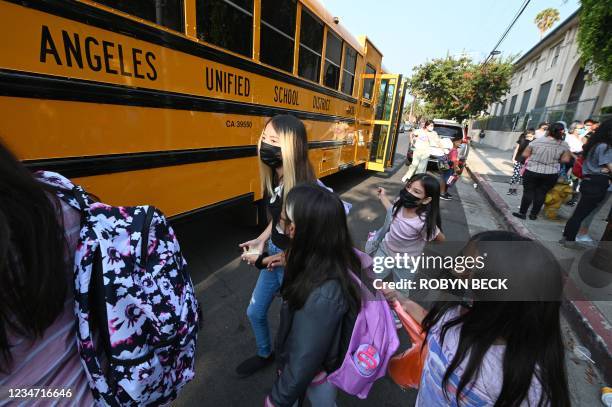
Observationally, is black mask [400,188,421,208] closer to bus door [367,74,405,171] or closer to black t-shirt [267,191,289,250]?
black t-shirt [267,191,289,250]

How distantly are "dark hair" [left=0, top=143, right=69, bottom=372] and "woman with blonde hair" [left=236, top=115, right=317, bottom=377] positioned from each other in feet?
3.18

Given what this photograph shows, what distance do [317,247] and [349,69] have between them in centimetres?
508

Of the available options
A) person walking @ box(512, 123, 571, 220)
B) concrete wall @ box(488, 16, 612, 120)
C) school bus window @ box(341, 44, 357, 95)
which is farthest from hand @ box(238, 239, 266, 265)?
concrete wall @ box(488, 16, 612, 120)

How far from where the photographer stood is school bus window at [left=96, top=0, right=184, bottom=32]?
6.13ft

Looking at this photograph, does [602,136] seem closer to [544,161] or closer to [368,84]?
[544,161]

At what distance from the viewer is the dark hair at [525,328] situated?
0.83 meters

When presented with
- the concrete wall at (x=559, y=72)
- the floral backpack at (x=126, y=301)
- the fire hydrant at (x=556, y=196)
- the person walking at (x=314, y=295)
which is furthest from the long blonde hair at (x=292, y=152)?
the concrete wall at (x=559, y=72)

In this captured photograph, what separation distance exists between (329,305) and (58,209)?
2.58 feet

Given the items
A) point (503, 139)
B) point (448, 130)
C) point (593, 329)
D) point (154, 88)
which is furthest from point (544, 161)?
point (503, 139)

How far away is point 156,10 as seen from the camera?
2.08m

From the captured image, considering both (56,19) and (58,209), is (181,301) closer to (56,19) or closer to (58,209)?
(58,209)

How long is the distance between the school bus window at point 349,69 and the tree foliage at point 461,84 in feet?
52.0

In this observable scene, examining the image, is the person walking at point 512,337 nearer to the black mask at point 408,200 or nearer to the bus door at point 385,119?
the black mask at point 408,200

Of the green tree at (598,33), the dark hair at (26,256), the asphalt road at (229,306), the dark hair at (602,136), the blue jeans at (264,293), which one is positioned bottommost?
the asphalt road at (229,306)
